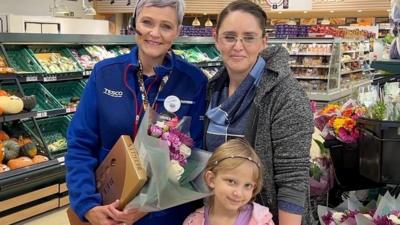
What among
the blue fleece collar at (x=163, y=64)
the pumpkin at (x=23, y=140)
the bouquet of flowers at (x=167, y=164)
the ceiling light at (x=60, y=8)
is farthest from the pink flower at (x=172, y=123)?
the ceiling light at (x=60, y=8)

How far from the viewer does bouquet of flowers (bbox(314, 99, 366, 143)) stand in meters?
2.14

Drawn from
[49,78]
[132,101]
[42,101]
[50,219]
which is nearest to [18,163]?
[50,219]

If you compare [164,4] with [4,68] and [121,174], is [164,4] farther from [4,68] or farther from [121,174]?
[4,68]

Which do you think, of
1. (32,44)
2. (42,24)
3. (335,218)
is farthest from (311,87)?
(335,218)

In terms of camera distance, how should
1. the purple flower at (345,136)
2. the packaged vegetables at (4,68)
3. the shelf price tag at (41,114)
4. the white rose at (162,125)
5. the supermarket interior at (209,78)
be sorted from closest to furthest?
the white rose at (162,125)
the supermarket interior at (209,78)
the purple flower at (345,136)
the packaged vegetables at (4,68)
the shelf price tag at (41,114)

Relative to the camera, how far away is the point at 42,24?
28.9 feet

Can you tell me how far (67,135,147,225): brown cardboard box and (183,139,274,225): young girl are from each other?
25 centimetres

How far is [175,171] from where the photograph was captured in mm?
1505

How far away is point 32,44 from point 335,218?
13.1 ft

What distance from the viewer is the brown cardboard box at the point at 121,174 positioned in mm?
1521

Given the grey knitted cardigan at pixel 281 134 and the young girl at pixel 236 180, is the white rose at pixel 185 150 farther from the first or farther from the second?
the grey knitted cardigan at pixel 281 134

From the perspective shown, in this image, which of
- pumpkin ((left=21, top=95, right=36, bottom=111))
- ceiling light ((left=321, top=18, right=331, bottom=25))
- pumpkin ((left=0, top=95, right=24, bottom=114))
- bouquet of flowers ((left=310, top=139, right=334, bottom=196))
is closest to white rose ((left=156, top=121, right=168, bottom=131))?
bouquet of flowers ((left=310, top=139, right=334, bottom=196))

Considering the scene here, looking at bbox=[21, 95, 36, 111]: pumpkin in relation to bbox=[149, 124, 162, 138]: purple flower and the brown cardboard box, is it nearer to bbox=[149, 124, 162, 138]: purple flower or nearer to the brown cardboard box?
the brown cardboard box

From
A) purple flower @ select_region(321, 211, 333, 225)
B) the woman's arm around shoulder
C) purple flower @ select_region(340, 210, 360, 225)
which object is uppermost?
the woman's arm around shoulder
